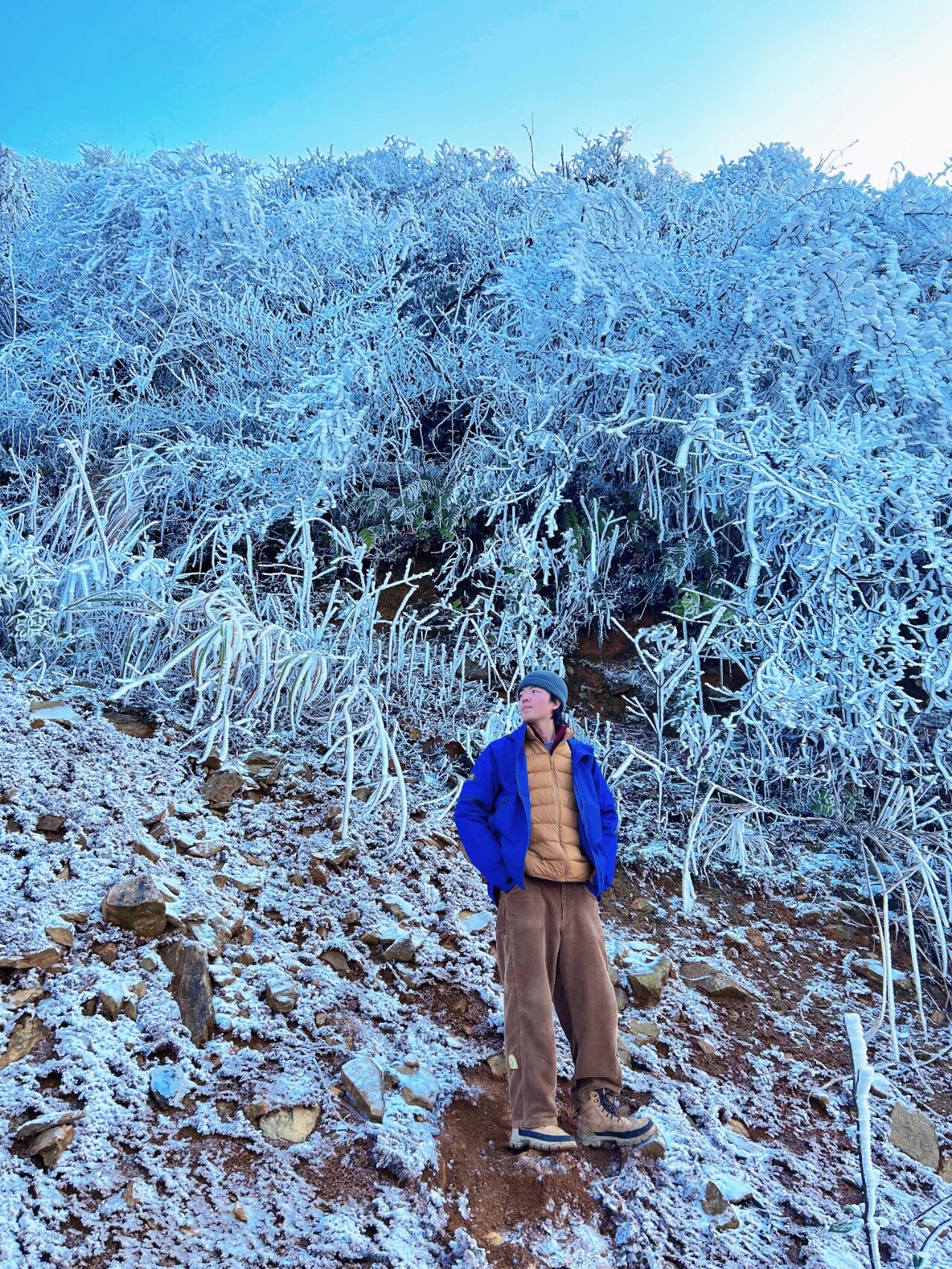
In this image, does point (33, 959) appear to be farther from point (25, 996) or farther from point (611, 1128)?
point (611, 1128)

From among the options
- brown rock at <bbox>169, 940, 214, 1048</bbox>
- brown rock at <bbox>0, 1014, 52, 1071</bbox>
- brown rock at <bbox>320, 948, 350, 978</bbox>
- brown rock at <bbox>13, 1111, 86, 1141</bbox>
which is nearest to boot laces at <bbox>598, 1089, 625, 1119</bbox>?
brown rock at <bbox>320, 948, 350, 978</bbox>

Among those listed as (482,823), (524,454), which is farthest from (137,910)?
(524,454)

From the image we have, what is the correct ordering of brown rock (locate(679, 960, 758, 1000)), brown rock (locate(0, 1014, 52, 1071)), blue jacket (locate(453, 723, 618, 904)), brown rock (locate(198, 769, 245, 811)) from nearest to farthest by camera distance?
brown rock (locate(0, 1014, 52, 1071)) → blue jacket (locate(453, 723, 618, 904)) → brown rock (locate(679, 960, 758, 1000)) → brown rock (locate(198, 769, 245, 811))

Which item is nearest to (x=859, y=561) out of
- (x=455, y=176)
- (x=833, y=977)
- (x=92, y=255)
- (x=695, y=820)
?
Answer: (x=695, y=820)

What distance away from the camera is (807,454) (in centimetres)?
363

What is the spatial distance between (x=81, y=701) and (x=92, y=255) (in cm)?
375

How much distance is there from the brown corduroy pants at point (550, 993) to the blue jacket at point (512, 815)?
0.25ft

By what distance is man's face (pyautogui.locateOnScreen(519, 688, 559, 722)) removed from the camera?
94.0 inches

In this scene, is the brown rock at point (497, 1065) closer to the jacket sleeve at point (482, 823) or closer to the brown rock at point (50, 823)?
the jacket sleeve at point (482, 823)

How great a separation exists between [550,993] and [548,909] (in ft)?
0.73

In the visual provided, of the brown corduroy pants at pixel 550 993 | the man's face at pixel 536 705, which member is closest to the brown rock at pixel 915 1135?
the brown corduroy pants at pixel 550 993

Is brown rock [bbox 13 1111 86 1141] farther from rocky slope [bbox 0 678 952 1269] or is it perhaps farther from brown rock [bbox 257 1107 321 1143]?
brown rock [bbox 257 1107 321 1143]

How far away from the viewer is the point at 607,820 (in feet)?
7.73

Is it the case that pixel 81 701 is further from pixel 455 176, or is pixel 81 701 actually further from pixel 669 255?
pixel 455 176
